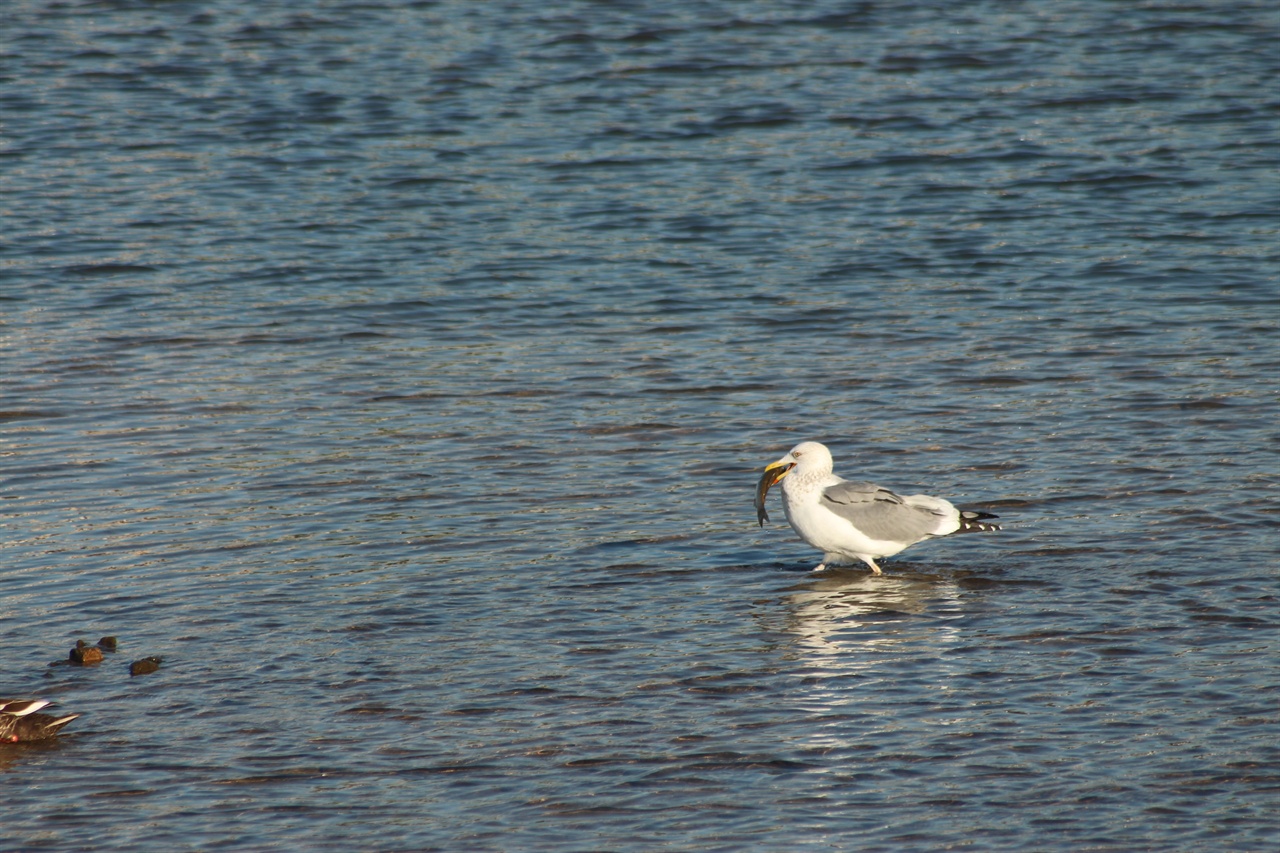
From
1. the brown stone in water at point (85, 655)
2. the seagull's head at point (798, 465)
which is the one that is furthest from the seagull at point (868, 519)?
the brown stone in water at point (85, 655)

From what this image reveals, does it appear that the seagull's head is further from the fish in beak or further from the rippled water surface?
the rippled water surface

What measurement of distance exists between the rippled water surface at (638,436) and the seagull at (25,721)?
20 cm

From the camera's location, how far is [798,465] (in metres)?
11.5

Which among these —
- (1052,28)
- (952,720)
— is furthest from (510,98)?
(952,720)

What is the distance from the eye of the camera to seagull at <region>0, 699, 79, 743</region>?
8352 millimetres

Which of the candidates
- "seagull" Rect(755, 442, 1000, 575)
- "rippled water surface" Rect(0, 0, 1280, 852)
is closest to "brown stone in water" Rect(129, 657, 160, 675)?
"rippled water surface" Rect(0, 0, 1280, 852)

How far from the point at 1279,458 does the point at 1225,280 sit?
5.46 meters

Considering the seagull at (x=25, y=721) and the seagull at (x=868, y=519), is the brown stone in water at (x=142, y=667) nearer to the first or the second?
the seagull at (x=25, y=721)

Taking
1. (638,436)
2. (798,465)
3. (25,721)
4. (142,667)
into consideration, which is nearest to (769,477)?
(798,465)

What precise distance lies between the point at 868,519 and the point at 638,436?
3111 millimetres

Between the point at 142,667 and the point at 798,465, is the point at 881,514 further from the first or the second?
the point at 142,667

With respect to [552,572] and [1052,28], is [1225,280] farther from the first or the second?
[1052,28]

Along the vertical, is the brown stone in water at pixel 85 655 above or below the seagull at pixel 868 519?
above

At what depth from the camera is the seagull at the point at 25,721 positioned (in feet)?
27.4
